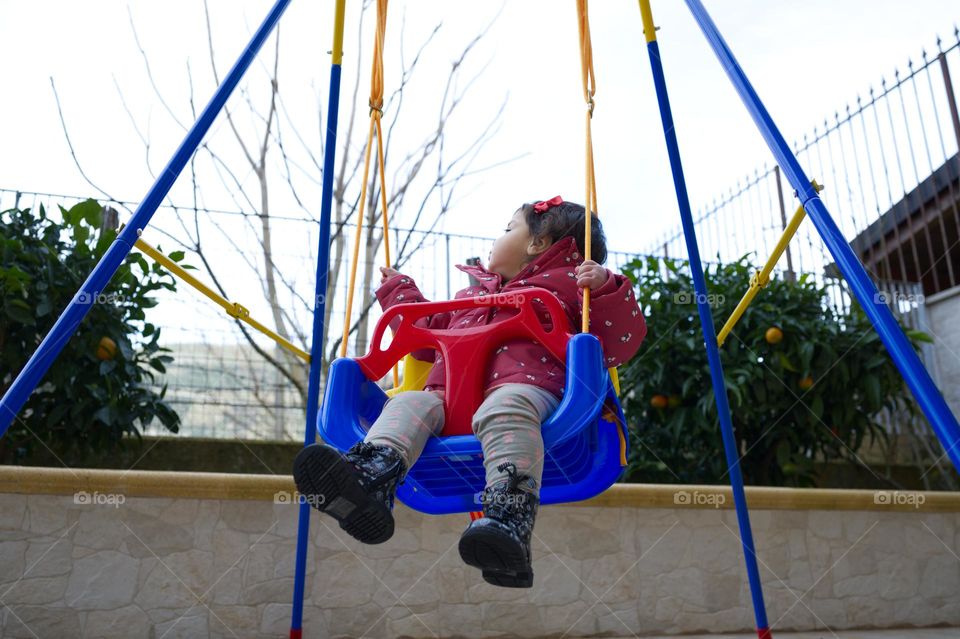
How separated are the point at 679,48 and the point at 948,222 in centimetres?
191

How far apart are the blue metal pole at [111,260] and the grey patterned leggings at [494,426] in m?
0.55

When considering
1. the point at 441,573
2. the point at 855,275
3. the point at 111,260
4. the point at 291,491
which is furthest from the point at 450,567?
the point at 855,275

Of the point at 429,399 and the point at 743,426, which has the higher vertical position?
the point at 743,426

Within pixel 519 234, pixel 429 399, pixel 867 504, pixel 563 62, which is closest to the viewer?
pixel 429 399

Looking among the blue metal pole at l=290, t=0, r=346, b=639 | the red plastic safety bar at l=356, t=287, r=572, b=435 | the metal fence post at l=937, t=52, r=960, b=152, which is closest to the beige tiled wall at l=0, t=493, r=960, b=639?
the blue metal pole at l=290, t=0, r=346, b=639

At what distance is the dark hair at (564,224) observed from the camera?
1.81 metres

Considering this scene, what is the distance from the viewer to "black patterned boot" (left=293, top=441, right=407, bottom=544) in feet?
3.95

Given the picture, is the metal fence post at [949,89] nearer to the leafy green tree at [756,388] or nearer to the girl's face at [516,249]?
the leafy green tree at [756,388]

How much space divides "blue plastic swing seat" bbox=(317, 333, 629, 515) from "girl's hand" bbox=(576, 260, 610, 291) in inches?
6.0

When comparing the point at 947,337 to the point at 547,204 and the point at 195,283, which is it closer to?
the point at 547,204

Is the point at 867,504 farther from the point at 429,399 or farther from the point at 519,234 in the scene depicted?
the point at 429,399

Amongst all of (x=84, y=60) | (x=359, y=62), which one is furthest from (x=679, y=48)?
(x=84, y=60)

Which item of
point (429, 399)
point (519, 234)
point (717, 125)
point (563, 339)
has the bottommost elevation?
point (429, 399)

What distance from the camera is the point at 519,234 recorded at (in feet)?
5.98
